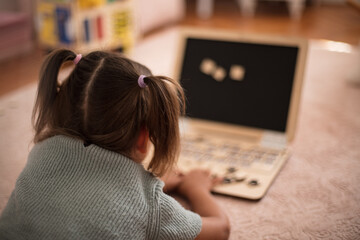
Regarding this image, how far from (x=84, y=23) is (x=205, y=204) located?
171 cm

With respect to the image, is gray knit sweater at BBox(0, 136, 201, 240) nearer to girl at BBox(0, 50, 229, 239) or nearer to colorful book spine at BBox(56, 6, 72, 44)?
girl at BBox(0, 50, 229, 239)

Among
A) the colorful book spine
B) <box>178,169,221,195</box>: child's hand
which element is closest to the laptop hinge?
<box>178,169,221,195</box>: child's hand

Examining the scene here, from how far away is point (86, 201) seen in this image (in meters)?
0.69

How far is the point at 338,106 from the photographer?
5.71 feet

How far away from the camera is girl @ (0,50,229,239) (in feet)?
2.26

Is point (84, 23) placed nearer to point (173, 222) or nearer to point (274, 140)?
point (274, 140)

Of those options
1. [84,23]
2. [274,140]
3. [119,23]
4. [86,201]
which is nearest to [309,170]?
[274,140]

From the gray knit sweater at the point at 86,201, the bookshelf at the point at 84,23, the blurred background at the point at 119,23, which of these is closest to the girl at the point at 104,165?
the gray knit sweater at the point at 86,201

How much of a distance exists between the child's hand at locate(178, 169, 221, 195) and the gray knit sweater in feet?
0.96

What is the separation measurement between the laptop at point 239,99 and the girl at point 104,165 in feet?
1.43

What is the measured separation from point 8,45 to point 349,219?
2076 mm

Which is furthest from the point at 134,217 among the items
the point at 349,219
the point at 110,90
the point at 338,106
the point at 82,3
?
the point at 82,3

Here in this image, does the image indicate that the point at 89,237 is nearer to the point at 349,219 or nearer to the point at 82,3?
the point at 349,219

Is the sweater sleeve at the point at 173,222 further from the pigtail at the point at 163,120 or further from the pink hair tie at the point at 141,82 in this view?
the pink hair tie at the point at 141,82
